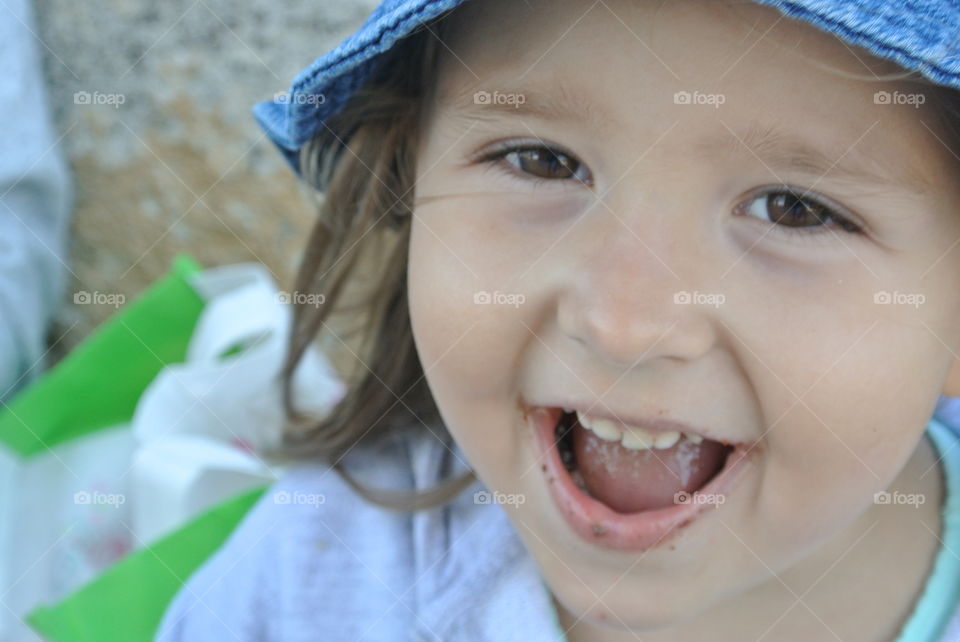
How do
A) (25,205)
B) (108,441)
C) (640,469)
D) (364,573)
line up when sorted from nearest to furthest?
(640,469), (364,573), (108,441), (25,205)

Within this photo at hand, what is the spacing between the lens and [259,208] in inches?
79.0

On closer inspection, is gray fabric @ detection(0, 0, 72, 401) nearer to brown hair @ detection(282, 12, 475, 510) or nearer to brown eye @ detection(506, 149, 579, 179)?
brown hair @ detection(282, 12, 475, 510)

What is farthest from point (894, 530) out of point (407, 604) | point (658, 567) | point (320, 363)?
point (320, 363)

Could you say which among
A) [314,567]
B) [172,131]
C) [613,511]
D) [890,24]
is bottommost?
[314,567]

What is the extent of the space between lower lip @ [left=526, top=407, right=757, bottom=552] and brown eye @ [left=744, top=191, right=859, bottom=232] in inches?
8.3

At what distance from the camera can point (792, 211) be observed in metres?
0.87

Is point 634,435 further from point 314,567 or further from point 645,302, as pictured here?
point 314,567

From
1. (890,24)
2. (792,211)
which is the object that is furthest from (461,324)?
(890,24)

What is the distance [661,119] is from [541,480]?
376mm

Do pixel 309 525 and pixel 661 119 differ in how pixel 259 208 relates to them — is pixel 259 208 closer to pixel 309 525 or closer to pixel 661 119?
pixel 309 525

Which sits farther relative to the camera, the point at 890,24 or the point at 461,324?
the point at 461,324

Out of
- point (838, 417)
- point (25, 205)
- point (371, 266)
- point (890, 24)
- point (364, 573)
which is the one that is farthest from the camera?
point (25, 205)

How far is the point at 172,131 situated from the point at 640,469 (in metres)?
1.40

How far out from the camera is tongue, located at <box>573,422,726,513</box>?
965 mm
